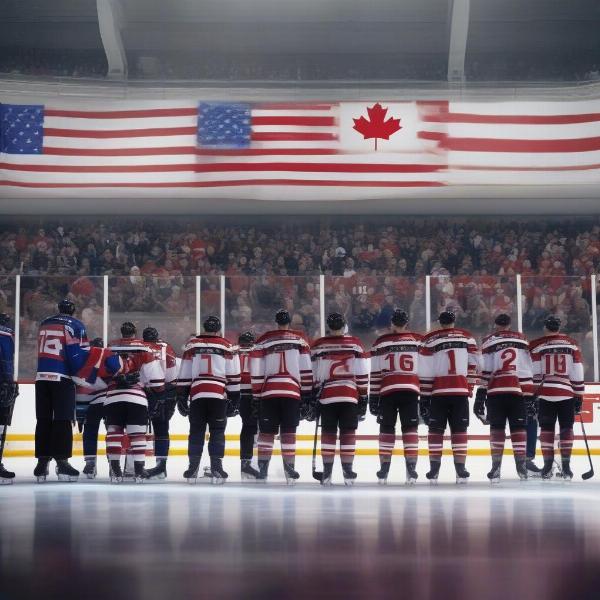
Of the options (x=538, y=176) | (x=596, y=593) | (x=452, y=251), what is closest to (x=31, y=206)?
(x=452, y=251)

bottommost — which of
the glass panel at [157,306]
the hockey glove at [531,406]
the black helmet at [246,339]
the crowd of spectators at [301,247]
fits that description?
the hockey glove at [531,406]

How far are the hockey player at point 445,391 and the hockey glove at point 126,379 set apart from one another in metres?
2.60

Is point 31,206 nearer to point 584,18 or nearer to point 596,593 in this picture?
point 584,18

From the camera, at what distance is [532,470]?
10117 mm

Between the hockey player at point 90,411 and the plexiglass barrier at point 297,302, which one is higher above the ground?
the plexiglass barrier at point 297,302

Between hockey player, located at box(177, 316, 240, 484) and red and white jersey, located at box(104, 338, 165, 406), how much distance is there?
0.91ft

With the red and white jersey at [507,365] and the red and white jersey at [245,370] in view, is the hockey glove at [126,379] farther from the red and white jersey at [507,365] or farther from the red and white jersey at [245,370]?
the red and white jersey at [507,365]

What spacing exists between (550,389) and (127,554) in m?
5.93

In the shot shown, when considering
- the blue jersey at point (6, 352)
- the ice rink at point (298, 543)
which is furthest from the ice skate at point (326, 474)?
the blue jersey at point (6, 352)

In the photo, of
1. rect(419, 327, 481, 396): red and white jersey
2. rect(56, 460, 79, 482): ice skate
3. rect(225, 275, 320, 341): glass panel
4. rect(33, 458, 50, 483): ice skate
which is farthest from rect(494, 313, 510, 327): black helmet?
rect(33, 458, 50, 483): ice skate

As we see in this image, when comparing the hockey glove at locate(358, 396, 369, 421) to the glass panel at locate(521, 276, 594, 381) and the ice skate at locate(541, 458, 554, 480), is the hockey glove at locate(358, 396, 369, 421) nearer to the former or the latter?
the ice skate at locate(541, 458, 554, 480)

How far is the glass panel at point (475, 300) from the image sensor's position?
12836mm

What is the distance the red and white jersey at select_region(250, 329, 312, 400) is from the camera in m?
9.21

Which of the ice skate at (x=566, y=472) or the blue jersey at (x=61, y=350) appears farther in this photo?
the ice skate at (x=566, y=472)
